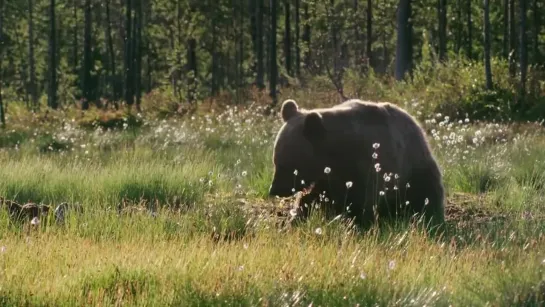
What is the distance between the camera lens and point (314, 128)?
6.92 metres

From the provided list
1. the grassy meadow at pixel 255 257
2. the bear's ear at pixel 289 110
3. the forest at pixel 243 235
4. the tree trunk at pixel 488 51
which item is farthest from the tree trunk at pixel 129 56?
the bear's ear at pixel 289 110

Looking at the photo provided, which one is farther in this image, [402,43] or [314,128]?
[402,43]

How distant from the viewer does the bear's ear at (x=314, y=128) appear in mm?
6883

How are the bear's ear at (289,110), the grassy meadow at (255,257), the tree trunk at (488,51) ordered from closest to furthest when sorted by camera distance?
the grassy meadow at (255,257) < the bear's ear at (289,110) < the tree trunk at (488,51)

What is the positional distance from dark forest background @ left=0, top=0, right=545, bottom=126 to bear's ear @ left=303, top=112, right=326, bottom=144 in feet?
46.2

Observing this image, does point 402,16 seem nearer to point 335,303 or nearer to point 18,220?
point 18,220

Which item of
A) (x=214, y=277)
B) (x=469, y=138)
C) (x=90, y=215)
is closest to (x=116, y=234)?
(x=90, y=215)

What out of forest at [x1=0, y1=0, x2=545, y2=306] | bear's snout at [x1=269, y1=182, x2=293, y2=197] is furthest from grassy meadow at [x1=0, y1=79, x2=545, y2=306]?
bear's snout at [x1=269, y1=182, x2=293, y2=197]

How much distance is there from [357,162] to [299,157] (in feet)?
1.71

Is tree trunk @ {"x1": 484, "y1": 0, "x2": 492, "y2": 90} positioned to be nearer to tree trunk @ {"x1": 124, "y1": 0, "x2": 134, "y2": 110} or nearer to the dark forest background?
the dark forest background

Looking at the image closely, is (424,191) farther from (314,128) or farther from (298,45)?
(298,45)

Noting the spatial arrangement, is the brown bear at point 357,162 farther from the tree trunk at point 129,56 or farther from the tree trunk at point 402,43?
the tree trunk at point 129,56

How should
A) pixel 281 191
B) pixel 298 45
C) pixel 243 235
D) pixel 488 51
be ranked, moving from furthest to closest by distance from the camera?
pixel 298 45 < pixel 488 51 < pixel 281 191 < pixel 243 235

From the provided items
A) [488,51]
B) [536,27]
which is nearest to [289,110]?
[488,51]
